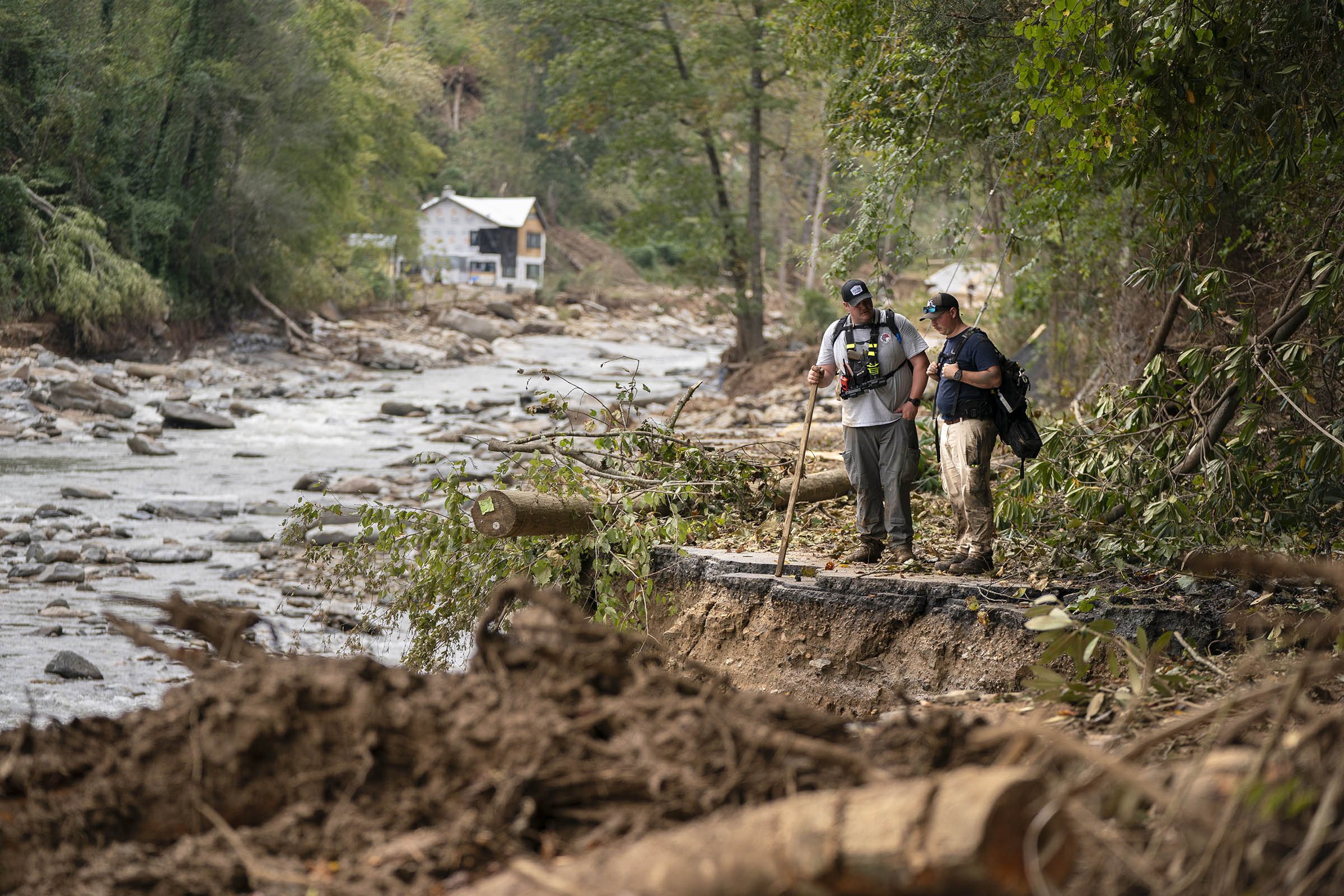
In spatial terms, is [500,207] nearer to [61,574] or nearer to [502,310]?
[502,310]

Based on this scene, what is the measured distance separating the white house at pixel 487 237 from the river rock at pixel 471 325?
15998 mm

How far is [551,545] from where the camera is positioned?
26.9ft

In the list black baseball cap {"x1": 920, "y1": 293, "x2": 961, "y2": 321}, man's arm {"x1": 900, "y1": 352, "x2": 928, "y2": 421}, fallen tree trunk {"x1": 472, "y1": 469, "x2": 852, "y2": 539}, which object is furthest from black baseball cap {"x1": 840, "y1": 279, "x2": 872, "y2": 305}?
fallen tree trunk {"x1": 472, "y1": 469, "x2": 852, "y2": 539}

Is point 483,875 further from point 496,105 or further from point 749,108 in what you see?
point 496,105

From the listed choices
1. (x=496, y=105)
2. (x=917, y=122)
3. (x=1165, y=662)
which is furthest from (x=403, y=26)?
(x=1165, y=662)

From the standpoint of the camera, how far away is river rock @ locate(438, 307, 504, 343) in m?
41.3

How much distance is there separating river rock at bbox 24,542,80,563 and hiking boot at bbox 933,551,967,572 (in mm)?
9023

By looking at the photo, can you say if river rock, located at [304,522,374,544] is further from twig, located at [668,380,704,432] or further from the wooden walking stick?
the wooden walking stick

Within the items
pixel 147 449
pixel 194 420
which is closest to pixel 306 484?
pixel 147 449

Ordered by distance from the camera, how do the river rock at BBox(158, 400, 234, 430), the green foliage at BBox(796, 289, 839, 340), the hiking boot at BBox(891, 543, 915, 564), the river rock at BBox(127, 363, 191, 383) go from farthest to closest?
the green foliage at BBox(796, 289, 839, 340)
the river rock at BBox(127, 363, 191, 383)
the river rock at BBox(158, 400, 234, 430)
the hiking boot at BBox(891, 543, 915, 564)

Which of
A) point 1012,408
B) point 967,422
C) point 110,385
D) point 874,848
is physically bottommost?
point 110,385

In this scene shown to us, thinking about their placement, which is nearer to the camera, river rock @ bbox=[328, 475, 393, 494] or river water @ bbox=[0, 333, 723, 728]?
river water @ bbox=[0, 333, 723, 728]

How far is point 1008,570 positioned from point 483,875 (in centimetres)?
545

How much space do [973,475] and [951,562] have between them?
0.58 metres
